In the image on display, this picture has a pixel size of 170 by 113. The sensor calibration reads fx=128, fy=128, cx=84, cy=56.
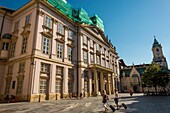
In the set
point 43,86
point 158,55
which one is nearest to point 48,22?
point 43,86

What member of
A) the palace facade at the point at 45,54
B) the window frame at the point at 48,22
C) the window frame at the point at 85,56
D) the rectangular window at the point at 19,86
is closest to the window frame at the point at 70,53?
the palace facade at the point at 45,54

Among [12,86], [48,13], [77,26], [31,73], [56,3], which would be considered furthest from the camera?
[77,26]

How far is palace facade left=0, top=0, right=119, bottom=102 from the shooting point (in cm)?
1989

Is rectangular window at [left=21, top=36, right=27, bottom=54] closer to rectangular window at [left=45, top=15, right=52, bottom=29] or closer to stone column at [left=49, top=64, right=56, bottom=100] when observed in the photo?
rectangular window at [left=45, top=15, right=52, bottom=29]

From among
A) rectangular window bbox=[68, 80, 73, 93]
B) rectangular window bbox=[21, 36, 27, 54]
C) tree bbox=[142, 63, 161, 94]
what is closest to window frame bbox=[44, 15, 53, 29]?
rectangular window bbox=[21, 36, 27, 54]

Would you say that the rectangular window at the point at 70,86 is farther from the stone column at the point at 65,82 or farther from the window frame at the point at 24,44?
the window frame at the point at 24,44

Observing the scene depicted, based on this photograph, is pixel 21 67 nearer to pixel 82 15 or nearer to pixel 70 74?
pixel 70 74

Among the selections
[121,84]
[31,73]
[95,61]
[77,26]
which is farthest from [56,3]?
[121,84]

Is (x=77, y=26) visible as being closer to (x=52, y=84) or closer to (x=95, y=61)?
(x=95, y=61)

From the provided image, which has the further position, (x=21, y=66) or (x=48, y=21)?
(x=48, y=21)

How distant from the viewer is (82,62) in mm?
29797

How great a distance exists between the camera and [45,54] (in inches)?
862

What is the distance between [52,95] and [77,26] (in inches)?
697

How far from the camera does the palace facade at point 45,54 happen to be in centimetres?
1989
